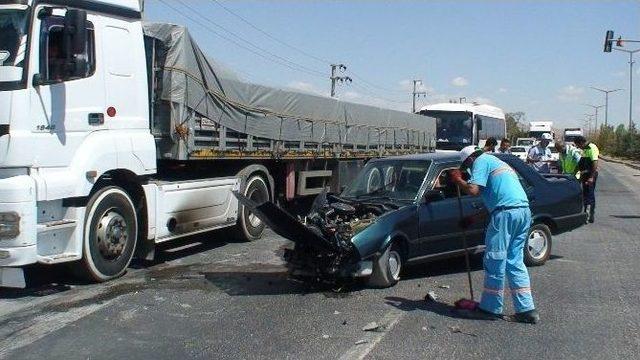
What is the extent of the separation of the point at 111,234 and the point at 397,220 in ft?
10.5

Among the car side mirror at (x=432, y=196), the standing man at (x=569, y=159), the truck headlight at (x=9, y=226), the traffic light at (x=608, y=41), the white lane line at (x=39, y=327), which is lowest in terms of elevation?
the white lane line at (x=39, y=327)

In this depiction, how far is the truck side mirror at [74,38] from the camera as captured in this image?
660cm

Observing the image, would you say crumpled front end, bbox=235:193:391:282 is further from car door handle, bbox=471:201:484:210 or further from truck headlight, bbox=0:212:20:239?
truck headlight, bbox=0:212:20:239

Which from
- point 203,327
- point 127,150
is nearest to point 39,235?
point 127,150

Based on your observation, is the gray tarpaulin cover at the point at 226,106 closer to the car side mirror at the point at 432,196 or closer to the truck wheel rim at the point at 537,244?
the car side mirror at the point at 432,196

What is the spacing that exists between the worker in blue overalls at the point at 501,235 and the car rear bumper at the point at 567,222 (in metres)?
2.95

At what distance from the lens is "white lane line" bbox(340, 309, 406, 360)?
5.11m

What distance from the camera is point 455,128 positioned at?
90.1 feet

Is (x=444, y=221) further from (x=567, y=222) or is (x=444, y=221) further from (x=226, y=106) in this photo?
(x=226, y=106)

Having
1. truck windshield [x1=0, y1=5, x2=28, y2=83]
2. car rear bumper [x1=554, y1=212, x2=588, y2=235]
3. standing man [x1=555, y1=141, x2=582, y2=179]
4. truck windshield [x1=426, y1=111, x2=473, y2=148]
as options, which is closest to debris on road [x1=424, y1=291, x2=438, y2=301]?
car rear bumper [x1=554, y1=212, x2=588, y2=235]

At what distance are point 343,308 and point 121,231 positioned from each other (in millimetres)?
2882

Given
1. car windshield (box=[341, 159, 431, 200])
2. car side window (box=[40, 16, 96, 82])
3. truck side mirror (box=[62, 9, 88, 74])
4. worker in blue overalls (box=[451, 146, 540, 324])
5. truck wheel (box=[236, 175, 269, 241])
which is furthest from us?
truck wheel (box=[236, 175, 269, 241])

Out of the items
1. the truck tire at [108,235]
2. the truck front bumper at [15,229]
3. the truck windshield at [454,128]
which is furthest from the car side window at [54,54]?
the truck windshield at [454,128]

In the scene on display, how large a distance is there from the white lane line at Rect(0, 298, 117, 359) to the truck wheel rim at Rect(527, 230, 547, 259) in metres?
5.21
